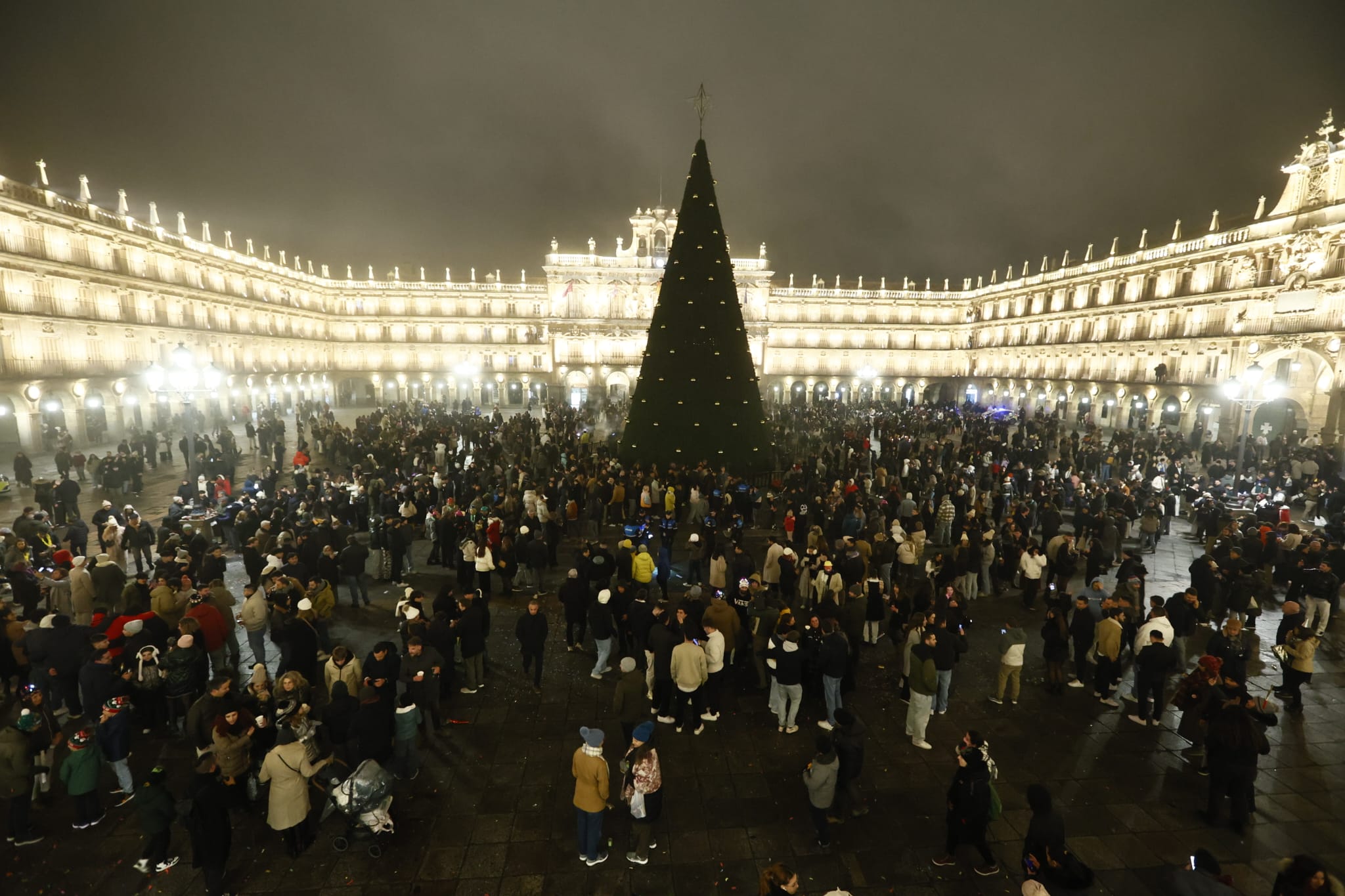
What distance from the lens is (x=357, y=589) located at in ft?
32.2

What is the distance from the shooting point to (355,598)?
380 inches

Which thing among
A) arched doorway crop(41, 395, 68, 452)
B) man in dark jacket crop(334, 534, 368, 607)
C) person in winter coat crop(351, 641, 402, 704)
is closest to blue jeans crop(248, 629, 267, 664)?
man in dark jacket crop(334, 534, 368, 607)

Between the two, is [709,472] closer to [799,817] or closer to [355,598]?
[355,598]

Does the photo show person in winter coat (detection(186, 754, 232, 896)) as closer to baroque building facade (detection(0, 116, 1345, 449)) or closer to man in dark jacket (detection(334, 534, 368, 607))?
man in dark jacket (detection(334, 534, 368, 607))

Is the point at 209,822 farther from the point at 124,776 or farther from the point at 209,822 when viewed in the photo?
the point at 124,776

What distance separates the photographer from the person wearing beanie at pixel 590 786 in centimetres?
443

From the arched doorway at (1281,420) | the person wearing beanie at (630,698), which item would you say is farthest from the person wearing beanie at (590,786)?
the arched doorway at (1281,420)

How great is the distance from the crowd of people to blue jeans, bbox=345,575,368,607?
54 mm

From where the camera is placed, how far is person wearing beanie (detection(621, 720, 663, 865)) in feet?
14.8

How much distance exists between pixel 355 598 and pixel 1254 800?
11.5m

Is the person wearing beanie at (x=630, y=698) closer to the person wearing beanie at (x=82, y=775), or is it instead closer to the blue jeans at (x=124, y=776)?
the person wearing beanie at (x=82, y=775)

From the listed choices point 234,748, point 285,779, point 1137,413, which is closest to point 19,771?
point 234,748

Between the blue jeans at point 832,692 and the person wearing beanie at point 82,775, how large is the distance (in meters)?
6.56

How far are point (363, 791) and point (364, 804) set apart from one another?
119 mm
